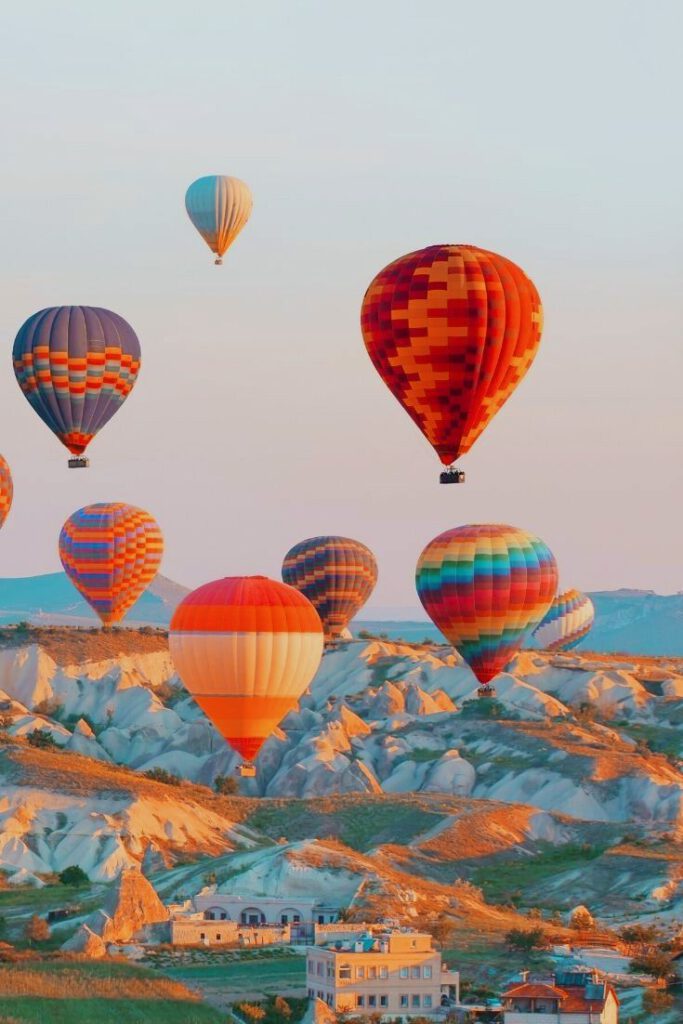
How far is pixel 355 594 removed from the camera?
532 ft

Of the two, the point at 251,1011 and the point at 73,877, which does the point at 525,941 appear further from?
the point at 73,877

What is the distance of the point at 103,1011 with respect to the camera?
285 feet

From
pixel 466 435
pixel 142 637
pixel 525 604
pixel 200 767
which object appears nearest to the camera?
pixel 466 435

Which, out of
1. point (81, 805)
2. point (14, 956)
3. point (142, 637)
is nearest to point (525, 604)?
point (14, 956)

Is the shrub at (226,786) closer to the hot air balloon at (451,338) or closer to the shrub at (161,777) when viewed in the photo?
the shrub at (161,777)

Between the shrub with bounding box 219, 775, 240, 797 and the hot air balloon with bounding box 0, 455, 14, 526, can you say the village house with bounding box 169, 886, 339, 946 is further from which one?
the hot air balloon with bounding box 0, 455, 14, 526

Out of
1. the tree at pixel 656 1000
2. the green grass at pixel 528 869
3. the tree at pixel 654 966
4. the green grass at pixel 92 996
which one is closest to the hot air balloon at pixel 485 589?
the tree at pixel 654 966

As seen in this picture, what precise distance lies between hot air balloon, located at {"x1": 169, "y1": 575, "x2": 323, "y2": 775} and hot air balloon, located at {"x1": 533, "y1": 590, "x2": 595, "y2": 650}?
10384cm

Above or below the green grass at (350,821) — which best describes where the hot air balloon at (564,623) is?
above

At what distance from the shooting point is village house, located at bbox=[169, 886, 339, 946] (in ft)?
328

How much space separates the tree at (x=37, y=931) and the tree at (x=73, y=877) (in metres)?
15.6

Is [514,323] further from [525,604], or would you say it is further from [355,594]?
[355,594]

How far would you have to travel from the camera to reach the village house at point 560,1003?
81713 millimetres

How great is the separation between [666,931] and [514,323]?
30756 millimetres
